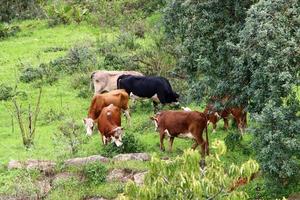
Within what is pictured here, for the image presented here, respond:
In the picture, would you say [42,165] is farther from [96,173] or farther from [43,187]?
[96,173]

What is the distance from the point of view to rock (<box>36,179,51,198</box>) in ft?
38.1

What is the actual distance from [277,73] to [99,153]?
549 cm

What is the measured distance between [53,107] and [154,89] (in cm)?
331

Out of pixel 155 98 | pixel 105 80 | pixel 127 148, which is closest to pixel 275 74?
pixel 127 148

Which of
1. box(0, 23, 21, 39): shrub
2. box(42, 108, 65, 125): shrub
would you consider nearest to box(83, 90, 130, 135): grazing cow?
box(42, 108, 65, 125): shrub

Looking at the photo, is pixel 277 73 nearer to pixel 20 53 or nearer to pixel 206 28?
pixel 206 28

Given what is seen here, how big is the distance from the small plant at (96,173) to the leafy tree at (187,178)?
5.79 m

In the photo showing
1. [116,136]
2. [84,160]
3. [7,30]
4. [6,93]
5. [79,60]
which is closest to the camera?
[84,160]

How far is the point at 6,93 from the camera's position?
18547 mm

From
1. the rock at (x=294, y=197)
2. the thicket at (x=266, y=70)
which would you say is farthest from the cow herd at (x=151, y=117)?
the rock at (x=294, y=197)

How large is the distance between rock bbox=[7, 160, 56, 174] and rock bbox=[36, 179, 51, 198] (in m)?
0.40

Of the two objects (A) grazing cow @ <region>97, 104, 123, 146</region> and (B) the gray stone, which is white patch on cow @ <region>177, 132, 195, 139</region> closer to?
(A) grazing cow @ <region>97, 104, 123, 146</region>

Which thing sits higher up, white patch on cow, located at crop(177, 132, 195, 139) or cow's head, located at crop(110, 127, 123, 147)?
white patch on cow, located at crop(177, 132, 195, 139)

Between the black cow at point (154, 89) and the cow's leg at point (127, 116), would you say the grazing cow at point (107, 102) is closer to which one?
the cow's leg at point (127, 116)
